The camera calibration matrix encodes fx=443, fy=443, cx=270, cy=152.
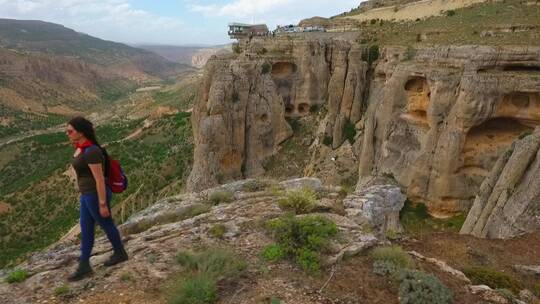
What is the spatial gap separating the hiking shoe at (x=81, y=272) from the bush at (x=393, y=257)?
4598 millimetres

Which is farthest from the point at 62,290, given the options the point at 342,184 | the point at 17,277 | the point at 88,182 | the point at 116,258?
the point at 342,184

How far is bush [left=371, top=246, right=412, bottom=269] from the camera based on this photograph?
23.9 ft

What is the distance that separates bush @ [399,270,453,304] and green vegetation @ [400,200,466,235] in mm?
11555

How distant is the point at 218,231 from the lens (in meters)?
8.26

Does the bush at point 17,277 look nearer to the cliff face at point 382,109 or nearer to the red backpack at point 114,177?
the red backpack at point 114,177

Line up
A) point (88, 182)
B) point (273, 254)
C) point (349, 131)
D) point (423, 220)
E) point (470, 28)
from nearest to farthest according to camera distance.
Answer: point (88, 182)
point (273, 254)
point (423, 220)
point (470, 28)
point (349, 131)

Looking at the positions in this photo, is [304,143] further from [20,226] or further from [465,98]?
[20,226]

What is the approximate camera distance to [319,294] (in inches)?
251

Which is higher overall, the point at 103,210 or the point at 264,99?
the point at 103,210

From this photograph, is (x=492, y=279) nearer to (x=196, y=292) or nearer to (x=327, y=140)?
(x=196, y=292)

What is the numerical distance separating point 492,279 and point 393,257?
1.73 metres

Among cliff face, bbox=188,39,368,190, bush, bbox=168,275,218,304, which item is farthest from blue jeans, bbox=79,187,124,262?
cliff face, bbox=188,39,368,190

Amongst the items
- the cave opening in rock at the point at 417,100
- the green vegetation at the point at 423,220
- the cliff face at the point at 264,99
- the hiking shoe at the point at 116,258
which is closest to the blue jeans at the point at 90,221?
the hiking shoe at the point at 116,258

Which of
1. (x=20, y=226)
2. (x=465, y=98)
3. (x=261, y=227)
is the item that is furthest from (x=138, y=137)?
(x=261, y=227)
